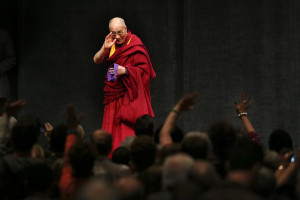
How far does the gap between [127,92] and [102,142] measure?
2.26 meters

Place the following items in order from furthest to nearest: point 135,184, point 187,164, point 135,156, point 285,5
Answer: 1. point 285,5
2. point 135,156
3. point 187,164
4. point 135,184

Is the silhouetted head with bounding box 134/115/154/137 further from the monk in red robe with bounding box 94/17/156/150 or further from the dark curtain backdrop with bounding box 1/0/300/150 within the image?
the dark curtain backdrop with bounding box 1/0/300/150

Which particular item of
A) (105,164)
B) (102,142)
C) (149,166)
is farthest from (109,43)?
(149,166)

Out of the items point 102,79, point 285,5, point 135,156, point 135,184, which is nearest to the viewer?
point 135,184

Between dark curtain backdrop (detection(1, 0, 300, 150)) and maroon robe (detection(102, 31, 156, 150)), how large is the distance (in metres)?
1.08

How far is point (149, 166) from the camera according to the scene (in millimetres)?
3090

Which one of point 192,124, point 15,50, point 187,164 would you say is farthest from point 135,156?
point 15,50

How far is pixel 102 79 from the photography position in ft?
23.1

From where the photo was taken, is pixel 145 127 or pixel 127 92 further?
pixel 127 92

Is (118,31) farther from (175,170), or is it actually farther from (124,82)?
(175,170)

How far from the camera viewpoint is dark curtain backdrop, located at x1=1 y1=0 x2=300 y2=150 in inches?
255

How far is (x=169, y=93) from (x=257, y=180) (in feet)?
13.6

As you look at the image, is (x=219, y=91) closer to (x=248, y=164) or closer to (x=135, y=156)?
(x=135, y=156)

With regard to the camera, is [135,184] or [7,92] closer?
[135,184]
